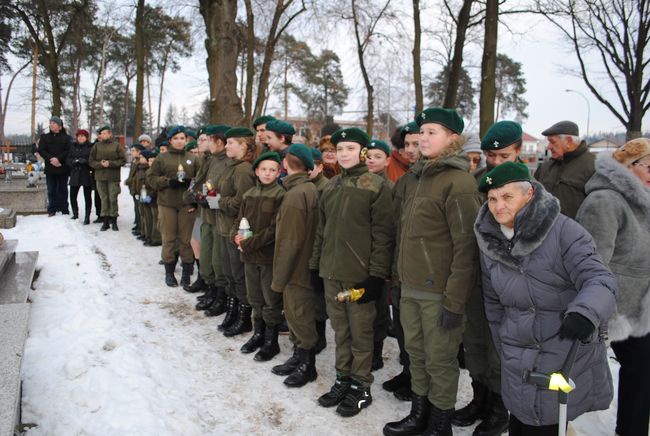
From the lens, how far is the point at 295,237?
12.9ft

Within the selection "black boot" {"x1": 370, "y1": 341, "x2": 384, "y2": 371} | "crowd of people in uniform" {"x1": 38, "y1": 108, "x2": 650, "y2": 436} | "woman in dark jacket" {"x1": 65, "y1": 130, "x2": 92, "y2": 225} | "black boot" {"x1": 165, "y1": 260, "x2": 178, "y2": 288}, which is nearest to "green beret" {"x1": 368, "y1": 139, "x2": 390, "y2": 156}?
"crowd of people in uniform" {"x1": 38, "y1": 108, "x2": 650, "y2": 436}

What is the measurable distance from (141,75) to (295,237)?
58.1 ft

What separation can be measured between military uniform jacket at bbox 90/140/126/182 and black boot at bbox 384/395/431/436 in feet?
27.5

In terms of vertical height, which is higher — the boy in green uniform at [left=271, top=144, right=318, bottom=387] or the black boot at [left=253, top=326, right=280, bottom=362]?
the boy in green uniform at [left=271, top=144, right=318, bottom=387]

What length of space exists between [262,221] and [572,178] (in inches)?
117

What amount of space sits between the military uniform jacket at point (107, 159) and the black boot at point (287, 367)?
713cm

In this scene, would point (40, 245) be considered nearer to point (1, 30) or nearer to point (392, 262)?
point (392, 262)

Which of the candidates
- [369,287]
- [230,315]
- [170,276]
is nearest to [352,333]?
[369,287]

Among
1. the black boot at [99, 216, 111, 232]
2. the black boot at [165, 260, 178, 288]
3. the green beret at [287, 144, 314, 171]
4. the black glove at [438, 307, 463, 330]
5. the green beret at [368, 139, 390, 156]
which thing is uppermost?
the green beret at [368, 139, 390, 156]

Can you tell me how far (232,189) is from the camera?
5133 mm

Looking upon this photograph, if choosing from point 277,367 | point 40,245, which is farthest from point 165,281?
point 277,367

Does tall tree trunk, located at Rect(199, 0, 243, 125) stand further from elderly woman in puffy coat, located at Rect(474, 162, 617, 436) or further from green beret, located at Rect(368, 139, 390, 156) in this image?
elderly woman in puffy coat, located at Rect(474, 162, 617, 436)

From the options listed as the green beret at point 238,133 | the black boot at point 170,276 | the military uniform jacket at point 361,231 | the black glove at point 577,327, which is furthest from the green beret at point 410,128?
the black boot at point 170,276

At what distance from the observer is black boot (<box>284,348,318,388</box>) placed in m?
4.01
